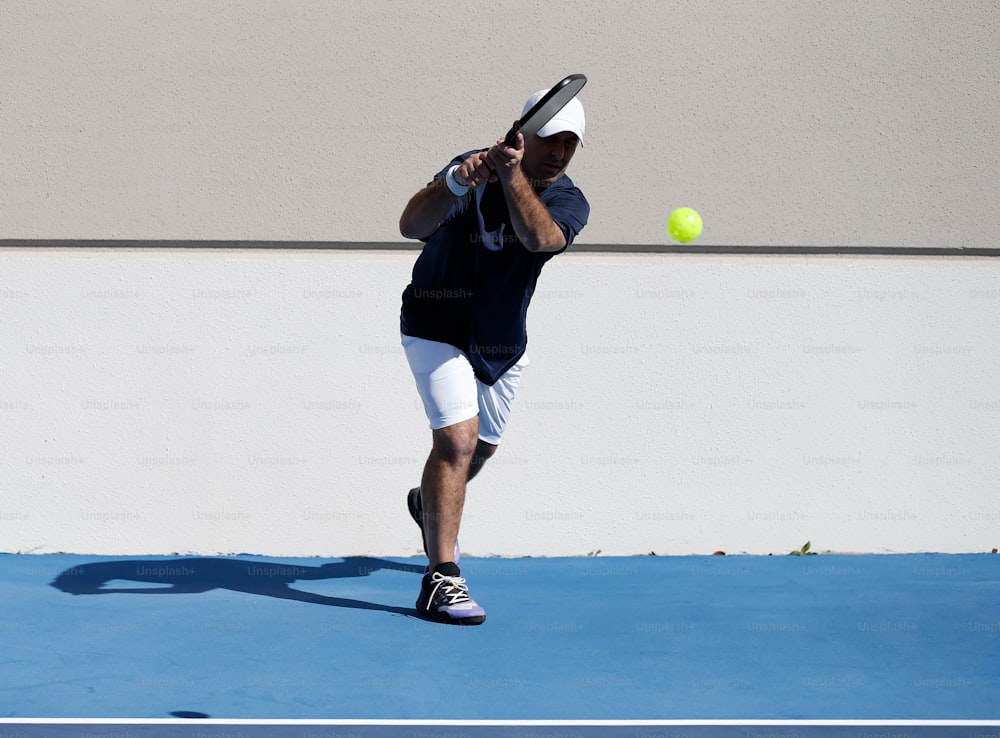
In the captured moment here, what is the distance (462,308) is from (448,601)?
1.05m

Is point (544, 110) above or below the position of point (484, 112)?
below

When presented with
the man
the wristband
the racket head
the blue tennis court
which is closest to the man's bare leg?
the man

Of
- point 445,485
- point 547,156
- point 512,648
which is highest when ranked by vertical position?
point 547,156

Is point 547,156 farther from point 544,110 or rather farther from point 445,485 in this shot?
point 445,485

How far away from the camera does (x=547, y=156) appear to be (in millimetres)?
4039

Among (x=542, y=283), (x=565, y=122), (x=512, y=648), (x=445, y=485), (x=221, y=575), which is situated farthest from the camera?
(x=542, y=283)

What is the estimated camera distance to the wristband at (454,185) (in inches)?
147

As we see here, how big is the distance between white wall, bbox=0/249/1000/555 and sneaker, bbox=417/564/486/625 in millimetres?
1161

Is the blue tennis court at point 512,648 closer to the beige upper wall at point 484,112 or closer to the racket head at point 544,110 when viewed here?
the beige upper wall at point 484,112

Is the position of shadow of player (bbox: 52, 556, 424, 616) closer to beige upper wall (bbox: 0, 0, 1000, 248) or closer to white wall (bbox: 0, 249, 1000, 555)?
white wall (bbox: 0, 249, 1000, 555)

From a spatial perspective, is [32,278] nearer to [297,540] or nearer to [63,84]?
[63,84]

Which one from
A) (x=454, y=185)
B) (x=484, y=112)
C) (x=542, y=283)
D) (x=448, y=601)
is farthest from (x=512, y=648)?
(x=484, y=112)

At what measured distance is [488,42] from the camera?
528cm

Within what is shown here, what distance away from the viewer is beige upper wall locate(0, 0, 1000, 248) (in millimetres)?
5246
